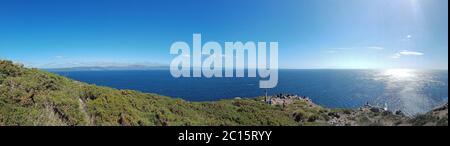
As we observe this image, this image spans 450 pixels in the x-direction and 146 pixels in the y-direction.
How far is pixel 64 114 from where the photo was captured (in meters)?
11.8

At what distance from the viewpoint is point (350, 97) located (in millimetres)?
94375
